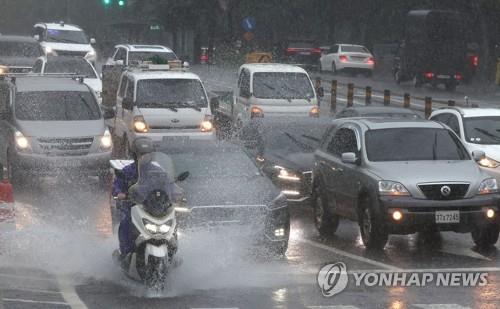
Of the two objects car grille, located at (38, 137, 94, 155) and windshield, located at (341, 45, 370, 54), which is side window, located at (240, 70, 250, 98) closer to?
car grille, located at (38, 137, 94, 155)

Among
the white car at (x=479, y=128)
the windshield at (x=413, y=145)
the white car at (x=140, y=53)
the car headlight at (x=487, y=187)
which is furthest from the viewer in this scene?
the white car at (x=140, y=53)

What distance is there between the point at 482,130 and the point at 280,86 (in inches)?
365

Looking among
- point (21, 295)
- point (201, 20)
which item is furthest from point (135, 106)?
point (201, 20)

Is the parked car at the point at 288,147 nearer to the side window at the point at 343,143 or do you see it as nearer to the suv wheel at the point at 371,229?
the side window at the point at 343,143

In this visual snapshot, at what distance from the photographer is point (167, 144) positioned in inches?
637

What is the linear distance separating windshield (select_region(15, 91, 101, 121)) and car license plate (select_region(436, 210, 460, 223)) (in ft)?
31.0

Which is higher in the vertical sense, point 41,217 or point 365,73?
point 41,217

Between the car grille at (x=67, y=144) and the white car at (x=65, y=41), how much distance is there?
857 inches

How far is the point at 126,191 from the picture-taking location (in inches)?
508

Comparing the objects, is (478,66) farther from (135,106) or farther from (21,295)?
(21,295)

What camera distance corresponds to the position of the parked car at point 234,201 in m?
14.1

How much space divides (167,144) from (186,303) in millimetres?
4803

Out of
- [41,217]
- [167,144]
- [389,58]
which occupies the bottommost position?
[389,58]

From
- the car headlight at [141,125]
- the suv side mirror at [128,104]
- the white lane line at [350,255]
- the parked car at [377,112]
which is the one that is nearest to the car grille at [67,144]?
the car headlight at [141,125]
